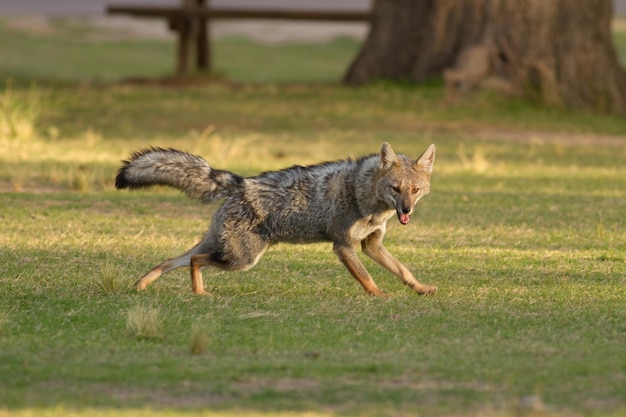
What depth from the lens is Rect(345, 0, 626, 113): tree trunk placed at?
78.5ft

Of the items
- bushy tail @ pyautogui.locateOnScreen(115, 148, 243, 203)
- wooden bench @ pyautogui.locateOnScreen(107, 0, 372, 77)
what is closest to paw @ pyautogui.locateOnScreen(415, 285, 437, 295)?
bushy tail @ pyautogui.locateOnScreen(115, 148, 243, 203)

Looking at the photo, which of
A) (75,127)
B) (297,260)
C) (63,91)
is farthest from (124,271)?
(63,91)

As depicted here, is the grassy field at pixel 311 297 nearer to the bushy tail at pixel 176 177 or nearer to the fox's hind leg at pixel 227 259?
the fox's hind leg at pixel 227 259

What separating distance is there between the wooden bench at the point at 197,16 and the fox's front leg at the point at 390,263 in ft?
62.0

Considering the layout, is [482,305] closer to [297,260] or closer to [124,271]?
[297,260]

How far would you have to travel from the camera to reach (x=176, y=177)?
9.25 meters

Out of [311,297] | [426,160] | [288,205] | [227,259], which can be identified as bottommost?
[311,297]

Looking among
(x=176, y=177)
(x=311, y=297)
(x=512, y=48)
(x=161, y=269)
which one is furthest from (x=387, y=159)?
(x=512, y=48)

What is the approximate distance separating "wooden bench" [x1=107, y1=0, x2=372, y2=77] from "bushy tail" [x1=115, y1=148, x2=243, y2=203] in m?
18.9

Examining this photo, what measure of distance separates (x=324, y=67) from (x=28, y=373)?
35.1 m

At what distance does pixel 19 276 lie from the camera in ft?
31.3

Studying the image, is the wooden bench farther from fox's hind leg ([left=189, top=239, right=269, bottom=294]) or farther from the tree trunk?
fox's hind leg ([left=189, top=239, right=269, bottom=294])

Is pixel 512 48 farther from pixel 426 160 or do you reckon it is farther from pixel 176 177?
pixel 176 177

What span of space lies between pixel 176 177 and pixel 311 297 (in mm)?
1361
